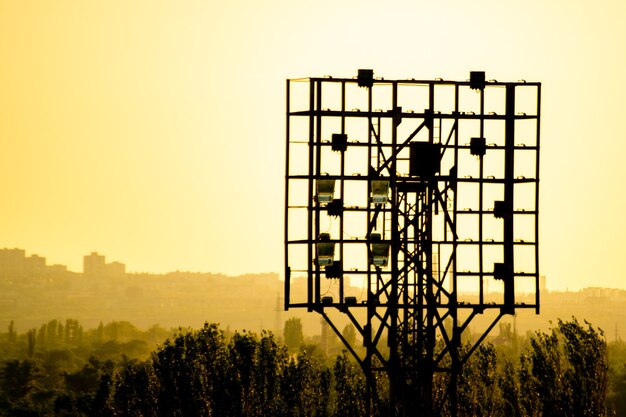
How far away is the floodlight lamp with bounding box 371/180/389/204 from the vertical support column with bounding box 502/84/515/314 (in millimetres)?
3004

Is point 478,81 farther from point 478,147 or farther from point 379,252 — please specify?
point 379,252

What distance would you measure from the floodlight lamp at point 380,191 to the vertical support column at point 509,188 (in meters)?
3.00

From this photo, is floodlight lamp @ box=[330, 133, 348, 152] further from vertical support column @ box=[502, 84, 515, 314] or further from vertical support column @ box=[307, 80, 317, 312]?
vertical support column @ box=[502, 84, 515, 314]

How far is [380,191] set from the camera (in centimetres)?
3312

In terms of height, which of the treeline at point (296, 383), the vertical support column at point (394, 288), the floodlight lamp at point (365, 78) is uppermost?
the floodlight lamp at point (365, 78)

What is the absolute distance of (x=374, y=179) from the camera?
109 feet

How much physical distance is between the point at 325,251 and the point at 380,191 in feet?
6.26

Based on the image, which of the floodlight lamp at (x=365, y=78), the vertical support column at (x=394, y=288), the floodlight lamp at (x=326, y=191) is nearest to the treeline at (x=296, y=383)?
the vertical support column at (x=394, y=288)

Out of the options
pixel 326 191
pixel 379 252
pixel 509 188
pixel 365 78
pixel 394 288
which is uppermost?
pixel 365 78

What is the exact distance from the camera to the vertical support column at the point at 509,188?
111 ft

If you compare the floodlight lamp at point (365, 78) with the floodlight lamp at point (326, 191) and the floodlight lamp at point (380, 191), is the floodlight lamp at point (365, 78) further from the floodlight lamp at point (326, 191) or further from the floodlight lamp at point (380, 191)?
the floodlight lamp at point (326, 191)

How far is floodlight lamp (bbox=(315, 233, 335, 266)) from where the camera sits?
33.2 meters

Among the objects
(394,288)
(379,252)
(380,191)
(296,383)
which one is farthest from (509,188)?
(296,383)

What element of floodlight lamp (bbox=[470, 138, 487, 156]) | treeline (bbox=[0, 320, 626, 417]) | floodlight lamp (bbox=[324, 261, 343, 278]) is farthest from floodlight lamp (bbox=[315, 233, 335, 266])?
treeline (bbox=[0, 320, 626, 417])
